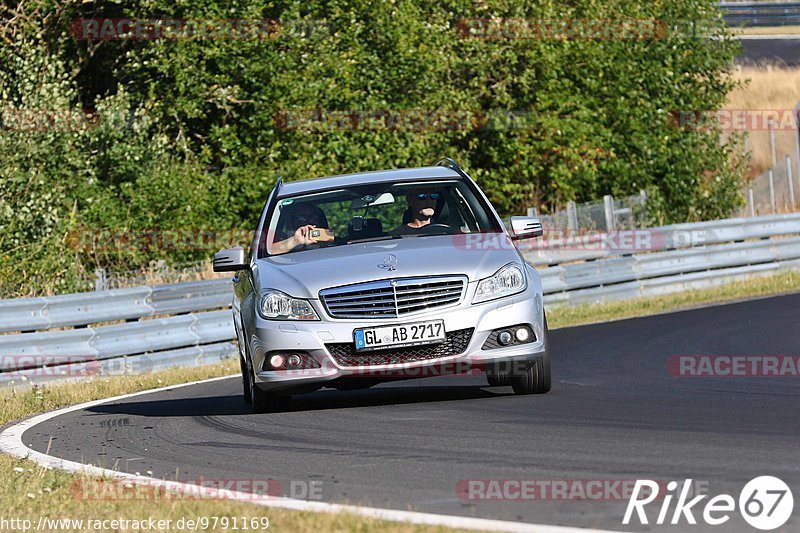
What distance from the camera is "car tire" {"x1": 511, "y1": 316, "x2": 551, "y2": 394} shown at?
952cm

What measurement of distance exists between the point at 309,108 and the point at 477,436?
19791 millimetres

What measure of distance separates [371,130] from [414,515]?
2299cm

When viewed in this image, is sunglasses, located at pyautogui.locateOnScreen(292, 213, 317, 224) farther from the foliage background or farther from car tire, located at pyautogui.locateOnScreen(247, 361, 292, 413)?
the foliage background

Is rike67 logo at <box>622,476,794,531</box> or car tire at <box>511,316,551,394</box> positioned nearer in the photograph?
rike67 logo at <box>622,476,794,531</box>

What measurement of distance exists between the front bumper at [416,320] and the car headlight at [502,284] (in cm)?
4

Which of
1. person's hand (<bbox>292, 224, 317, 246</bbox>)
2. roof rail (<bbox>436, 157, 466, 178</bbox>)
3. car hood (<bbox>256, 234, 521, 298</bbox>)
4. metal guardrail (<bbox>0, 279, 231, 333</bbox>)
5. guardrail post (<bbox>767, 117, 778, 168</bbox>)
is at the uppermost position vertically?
roof rail (<bbox>436, 157, 466, 178</bbox>)

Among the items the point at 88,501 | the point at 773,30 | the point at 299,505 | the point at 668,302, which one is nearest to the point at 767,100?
the point at 773,30

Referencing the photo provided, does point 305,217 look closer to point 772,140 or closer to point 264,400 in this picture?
point 264,400

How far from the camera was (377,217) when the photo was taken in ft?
34.3

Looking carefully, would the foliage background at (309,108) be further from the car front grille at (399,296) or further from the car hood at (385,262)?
the car front grille at (399,296)

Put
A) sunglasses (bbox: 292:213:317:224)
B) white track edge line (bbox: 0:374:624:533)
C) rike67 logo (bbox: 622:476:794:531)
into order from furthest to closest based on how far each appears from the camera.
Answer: sunglasses (bbox: 292:213:317:224) → white track edge line (bbox: 0:374:624:533) → rike67 logo (bbox: 622:476:794:531)

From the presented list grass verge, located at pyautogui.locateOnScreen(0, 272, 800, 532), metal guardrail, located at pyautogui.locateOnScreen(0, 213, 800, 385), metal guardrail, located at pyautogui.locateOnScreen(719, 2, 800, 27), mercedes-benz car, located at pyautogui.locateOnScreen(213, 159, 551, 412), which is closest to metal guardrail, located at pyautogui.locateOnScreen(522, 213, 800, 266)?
metal guardrail, located at pyautogui.locateOnScreen(0, 213, 800, 385)

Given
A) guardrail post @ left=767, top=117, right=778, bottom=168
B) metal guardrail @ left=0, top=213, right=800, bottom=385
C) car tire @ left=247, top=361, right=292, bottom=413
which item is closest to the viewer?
car tire @ left=247, top=361, right=292, bottom=413

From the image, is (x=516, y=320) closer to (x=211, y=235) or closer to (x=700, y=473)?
(x=700, y=473)
